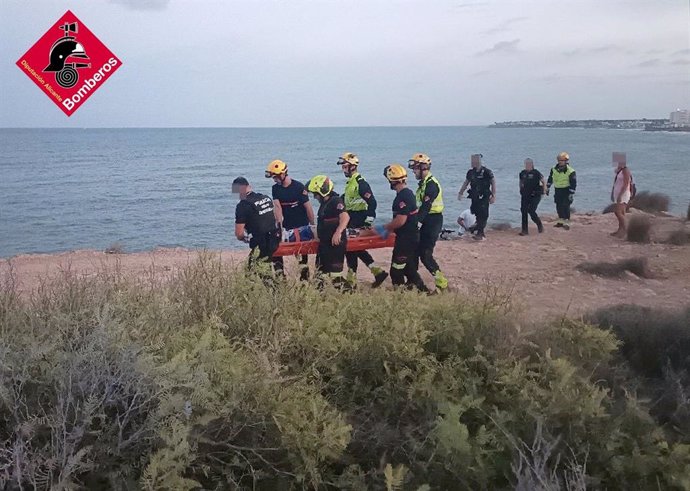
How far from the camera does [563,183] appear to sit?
14.6 meters

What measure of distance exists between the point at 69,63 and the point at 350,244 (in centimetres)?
388

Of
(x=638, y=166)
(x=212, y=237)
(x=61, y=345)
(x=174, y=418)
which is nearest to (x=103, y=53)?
(x=61, y=345)

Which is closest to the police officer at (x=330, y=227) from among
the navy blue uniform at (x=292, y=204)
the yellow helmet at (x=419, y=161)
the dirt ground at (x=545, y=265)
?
the navy blue uniform at (x=292, y=204)

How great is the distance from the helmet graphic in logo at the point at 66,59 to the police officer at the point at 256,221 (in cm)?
215

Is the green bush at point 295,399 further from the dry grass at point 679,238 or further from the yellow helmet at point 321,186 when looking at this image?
the dry grass at point 679,238

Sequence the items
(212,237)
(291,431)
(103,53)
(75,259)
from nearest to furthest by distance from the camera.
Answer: (291,431) < (103,53) < (75,259) < (212,237)

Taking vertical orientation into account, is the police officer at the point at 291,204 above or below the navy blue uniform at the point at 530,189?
above

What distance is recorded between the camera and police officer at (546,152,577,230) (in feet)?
47.4

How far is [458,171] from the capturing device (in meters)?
46.6

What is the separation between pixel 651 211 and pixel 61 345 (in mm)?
18660

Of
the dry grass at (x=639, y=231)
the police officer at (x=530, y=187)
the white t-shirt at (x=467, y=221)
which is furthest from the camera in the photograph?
the white t-shirt at (x=467, y=221)

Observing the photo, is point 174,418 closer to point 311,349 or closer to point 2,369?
point 2,369

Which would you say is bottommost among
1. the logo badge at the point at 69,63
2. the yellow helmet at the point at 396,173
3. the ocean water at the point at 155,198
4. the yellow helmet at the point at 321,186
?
the ocean water at the point at 155,198

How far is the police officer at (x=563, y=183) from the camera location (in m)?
14.4
